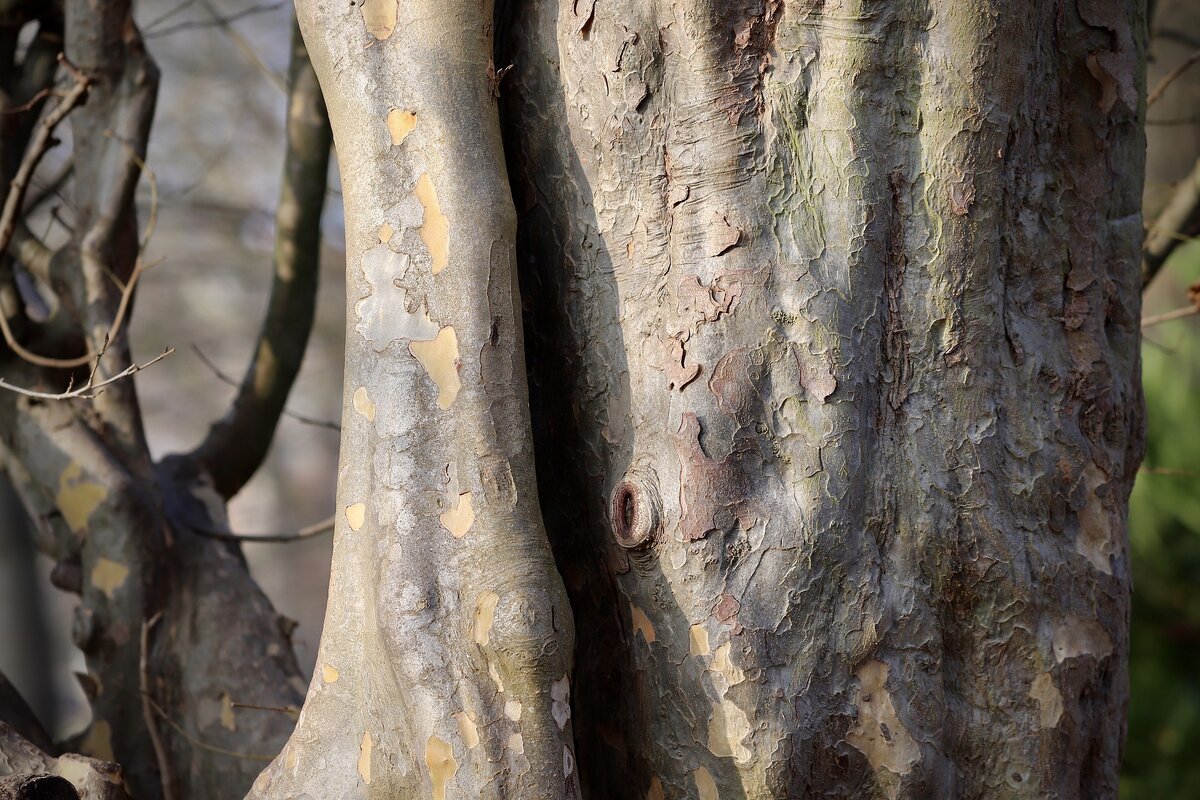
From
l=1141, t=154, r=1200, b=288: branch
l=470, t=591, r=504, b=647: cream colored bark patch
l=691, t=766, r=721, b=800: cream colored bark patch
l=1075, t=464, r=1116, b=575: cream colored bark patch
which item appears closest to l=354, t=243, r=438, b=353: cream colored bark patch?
l=470, t=591, r=504, b=647: cream colored bark patch

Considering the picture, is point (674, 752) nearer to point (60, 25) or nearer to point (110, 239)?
point (110, 239)

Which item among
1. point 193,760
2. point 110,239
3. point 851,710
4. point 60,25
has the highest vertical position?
point 60,25

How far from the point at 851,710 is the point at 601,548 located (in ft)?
1.44

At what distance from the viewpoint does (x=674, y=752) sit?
60.4 inches

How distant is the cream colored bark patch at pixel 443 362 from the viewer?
1.47m

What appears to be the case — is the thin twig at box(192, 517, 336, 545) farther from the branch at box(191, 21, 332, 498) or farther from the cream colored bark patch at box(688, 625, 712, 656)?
the cream colored bark patch at box(688, 625, 712, 656)

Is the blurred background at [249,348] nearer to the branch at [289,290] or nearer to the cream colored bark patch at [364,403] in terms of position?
the branch at [289,290]

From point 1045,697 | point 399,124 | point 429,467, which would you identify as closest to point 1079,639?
point 1045,697

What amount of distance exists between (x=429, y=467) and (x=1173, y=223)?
8.26 feet

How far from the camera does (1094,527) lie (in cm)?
167

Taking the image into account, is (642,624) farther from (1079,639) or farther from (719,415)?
(1079,639)

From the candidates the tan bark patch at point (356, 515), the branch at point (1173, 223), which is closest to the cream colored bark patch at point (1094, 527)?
the tan bark patch at point (356, 515)

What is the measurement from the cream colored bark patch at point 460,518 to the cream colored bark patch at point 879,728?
60 cm

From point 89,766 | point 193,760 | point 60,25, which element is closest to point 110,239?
point 60,25
